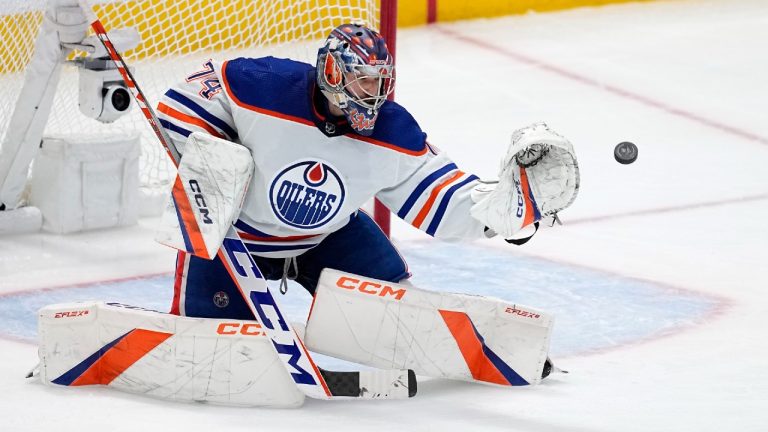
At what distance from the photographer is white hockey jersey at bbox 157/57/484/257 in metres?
2.95

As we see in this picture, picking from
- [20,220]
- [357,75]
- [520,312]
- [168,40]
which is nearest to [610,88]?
[168,40]

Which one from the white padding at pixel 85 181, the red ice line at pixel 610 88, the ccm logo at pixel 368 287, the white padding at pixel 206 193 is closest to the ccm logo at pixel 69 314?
the white padding at pixel 206 193

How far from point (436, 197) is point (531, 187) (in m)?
0.27

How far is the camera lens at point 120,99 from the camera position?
4039mm

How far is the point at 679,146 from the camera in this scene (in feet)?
18.3

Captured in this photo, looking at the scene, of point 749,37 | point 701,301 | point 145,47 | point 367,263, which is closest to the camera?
point 367,263

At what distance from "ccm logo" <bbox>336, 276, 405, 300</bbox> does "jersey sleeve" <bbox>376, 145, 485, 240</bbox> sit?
154 mm

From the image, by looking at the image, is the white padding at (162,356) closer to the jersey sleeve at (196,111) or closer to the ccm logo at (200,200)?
the ccm logo at (200,200)

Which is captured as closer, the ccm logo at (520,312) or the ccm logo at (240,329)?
the ccm logo at (240,329)

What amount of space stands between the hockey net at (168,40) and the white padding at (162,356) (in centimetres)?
141

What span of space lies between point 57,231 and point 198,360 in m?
1.58

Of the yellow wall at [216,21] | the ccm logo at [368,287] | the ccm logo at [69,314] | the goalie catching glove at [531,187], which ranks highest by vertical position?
the yellow wall at [216,21]

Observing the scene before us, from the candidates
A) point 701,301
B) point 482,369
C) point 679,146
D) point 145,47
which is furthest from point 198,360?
point 679,146

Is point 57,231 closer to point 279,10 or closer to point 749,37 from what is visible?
point 279,10
